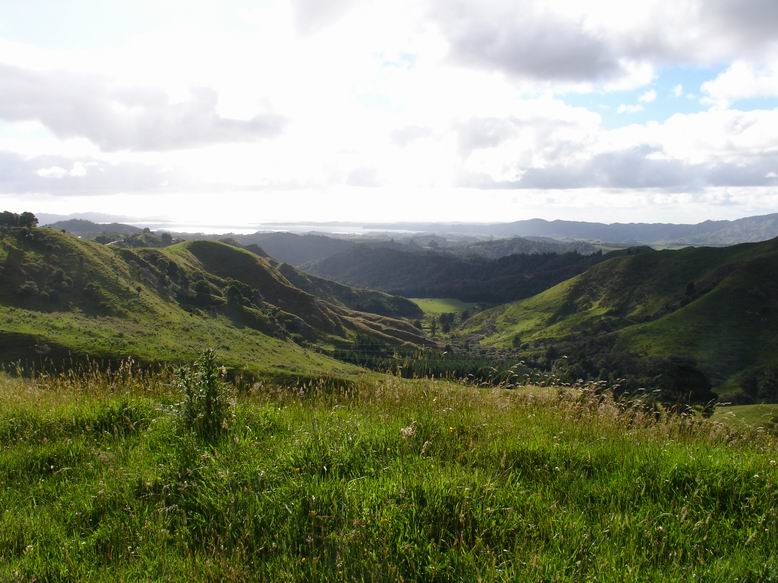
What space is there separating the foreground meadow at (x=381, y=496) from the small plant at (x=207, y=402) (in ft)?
0.53

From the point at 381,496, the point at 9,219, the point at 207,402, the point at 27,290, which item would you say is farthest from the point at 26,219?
the point at 381,496

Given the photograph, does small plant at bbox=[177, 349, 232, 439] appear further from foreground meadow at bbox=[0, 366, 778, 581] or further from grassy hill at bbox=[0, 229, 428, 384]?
grassy hill at bbox=[0, 229, 428, 384]

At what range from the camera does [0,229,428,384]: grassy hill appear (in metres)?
95.4

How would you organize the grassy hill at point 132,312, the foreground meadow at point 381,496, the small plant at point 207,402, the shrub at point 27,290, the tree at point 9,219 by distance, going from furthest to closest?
1. the tree at point 9,219
2. the shrub at point 27,290
3. the grassy hill at point 132,312
4. the small plant at point 207,402
5. the foreground meadow at point 381,496

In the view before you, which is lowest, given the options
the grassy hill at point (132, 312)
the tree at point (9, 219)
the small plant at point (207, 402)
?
the grassy hill at point (132, 312)

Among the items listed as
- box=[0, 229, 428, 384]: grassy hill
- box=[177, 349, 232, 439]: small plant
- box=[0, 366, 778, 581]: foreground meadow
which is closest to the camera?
box=[0, 366, 778, 581]: foreground meadow

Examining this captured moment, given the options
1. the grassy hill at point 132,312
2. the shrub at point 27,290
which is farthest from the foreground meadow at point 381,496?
the shrub at point 27,290

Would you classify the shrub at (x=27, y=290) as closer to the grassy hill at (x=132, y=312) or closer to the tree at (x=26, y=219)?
the grassy hill at (x=132, y=312)

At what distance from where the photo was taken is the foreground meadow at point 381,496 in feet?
12.4

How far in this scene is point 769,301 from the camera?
161 metres

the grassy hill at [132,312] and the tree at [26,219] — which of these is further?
the tree at [26,219]

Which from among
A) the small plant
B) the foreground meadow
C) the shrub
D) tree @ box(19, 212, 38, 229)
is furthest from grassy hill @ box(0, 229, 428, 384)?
the foreground meadow

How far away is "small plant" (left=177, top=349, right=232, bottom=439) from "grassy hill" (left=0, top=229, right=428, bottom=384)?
76644 mm

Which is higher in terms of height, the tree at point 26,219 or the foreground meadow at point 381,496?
the tree at point 26,219
